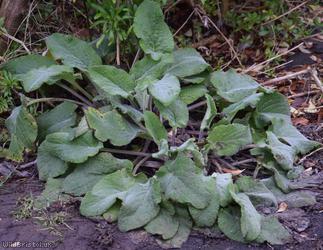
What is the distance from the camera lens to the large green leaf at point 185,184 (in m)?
2.72

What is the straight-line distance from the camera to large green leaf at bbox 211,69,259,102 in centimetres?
336

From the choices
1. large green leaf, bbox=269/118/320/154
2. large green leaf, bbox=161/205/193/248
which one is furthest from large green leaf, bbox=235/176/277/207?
large green leaf, bbox=269/118/320/154

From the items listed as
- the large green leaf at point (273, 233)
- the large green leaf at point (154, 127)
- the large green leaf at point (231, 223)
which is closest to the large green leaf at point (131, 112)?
the large green leaf at point (154, 127)

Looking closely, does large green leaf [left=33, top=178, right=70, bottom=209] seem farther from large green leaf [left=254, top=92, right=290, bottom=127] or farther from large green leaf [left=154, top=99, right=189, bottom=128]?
large green leaf [left=254, top=92, right=290, bottom=127]

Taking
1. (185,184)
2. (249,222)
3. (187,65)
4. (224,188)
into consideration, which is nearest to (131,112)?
(187,65)

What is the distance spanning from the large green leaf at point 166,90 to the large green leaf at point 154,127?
11cm

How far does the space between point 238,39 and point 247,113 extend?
1455mm

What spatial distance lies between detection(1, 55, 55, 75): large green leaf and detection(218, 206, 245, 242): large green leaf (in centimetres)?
→ 150

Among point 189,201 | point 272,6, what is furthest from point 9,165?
point 272,6

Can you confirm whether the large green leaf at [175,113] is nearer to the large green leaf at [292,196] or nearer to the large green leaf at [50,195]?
the large green leaf at [292,196]

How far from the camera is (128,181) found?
9.48ft

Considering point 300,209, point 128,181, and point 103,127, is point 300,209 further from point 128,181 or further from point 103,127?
point 103,127

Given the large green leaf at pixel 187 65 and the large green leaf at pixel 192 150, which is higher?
the large green leaf at pixel 187 65

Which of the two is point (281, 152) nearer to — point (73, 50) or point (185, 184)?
point (185, 184)
